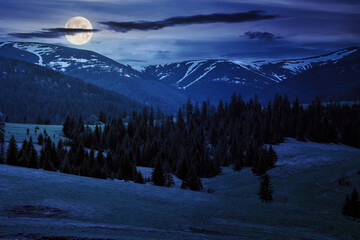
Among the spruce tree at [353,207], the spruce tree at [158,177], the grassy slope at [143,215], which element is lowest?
the spruce tree at [158,177]

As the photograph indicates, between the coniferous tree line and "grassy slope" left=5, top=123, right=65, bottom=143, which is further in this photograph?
"grassy slope" left=5, top=123, right=65, bottom=143

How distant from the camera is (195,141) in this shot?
147625mm

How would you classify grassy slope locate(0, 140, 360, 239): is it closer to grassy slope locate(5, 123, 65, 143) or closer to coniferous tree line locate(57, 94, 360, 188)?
coniferous tree line locate(57, 94, 360, 188)

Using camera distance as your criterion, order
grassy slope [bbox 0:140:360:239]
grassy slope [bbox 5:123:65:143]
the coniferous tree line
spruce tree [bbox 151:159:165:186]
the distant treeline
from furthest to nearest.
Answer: grassy slope [bbox 5:123:65:143] < the coniferous tree line < the distant treeline < spruce tree [bbox 151:159:165:186] < grassy slope [bbox 0:140:360:239]

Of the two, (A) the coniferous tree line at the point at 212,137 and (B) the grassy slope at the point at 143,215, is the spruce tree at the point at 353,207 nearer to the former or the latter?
(B) the grassy slope at the point at 143,215

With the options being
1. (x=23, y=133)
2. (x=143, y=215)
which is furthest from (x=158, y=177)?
(x=23, y=133)

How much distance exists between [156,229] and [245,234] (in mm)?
8923

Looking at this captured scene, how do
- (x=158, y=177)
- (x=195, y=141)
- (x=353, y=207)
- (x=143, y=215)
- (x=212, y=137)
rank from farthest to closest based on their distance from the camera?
1. (x=212, y=137)
2. (x=195, y=141)
3. (x=158, y=177)
4. (x=353, y=207)
5. (x=143, y=215)

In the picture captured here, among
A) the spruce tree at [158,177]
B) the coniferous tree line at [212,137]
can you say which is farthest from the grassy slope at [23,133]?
the spruce tree at [158,177]

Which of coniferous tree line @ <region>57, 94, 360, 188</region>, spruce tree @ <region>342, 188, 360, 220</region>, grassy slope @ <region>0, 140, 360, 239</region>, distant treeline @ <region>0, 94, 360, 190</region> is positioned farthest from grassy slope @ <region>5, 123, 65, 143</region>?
spruce tree @ <region>342, 188, 360, 220</region>

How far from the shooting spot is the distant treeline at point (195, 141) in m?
96.4

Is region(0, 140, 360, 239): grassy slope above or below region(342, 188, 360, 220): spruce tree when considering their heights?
above

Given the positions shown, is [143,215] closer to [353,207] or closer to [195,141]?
[353,207]

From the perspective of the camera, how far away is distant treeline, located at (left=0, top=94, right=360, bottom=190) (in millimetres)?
96438
